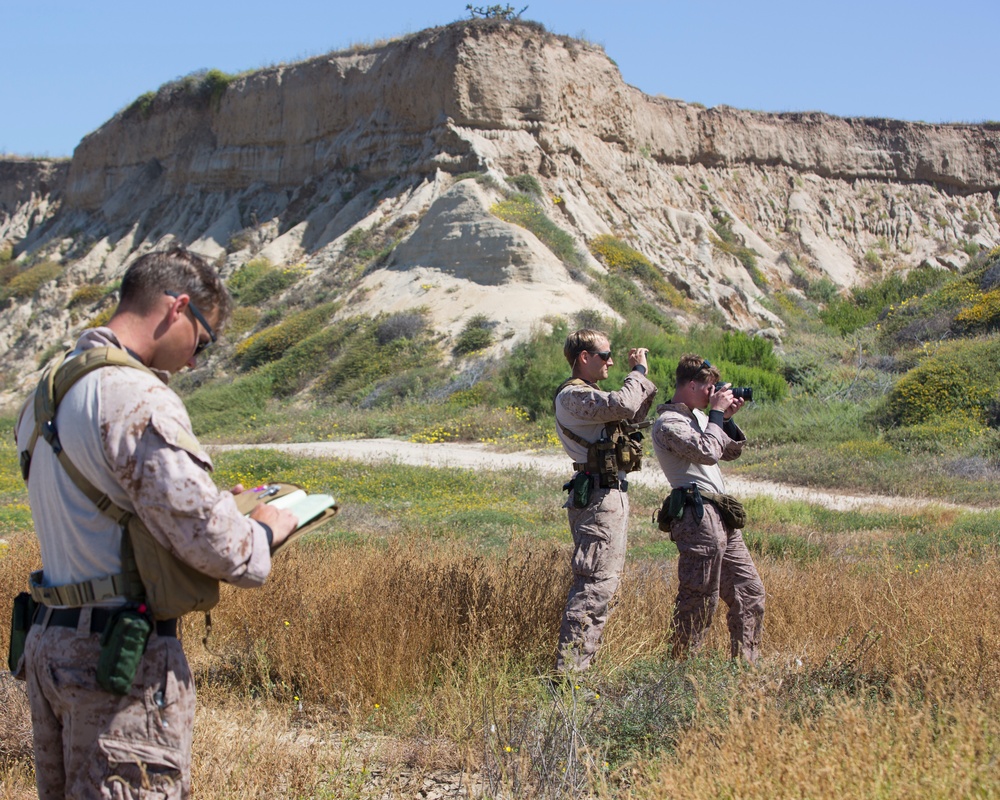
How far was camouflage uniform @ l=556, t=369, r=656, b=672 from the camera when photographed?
4199mm

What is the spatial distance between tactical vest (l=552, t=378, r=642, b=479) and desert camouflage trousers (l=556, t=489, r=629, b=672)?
112 millimetres

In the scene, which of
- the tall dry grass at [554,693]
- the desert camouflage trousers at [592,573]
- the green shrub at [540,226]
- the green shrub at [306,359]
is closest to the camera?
the tall dry grass at [554,693]

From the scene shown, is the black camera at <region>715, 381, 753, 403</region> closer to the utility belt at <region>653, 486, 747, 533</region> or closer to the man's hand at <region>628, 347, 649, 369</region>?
the man's hand at <region>628, 347, 649, 369</region>

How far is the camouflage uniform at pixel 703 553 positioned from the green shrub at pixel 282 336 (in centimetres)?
2148

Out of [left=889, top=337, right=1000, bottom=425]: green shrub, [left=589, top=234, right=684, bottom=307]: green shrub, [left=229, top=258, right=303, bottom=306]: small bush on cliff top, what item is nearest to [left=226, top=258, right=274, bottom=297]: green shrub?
[left=229, top=258, right=303, bottom=306]: small bush on cliff top

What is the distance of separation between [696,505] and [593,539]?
62 centimetres

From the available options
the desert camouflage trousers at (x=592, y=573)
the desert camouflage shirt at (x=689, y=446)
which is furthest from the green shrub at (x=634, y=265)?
the desert camouflage trousers at (x=592, y=573)

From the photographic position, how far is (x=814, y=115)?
128ft

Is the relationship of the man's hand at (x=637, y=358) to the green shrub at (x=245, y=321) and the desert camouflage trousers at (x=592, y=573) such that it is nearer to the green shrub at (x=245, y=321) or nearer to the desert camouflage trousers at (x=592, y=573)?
the desert camouflage trousers at (x=592, y=573)

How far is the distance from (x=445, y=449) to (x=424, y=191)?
1394cm

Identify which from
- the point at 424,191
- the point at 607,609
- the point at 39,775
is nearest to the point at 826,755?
the point at 607,609

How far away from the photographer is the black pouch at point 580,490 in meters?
4.35

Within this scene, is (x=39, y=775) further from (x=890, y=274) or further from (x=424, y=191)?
(x=890, y=274)

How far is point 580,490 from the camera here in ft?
14.3
